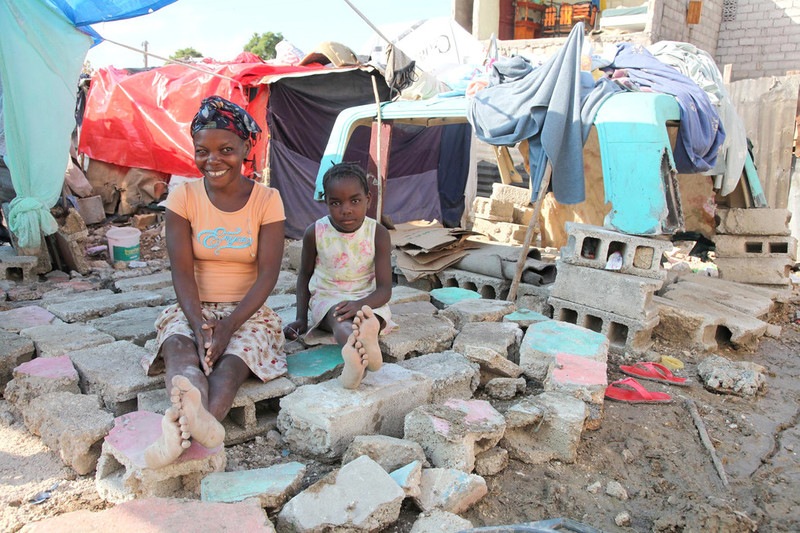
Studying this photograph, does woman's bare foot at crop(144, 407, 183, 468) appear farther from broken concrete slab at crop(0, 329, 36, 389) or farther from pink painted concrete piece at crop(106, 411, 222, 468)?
broken concrete slab at crop(0, 329, 36, 389)

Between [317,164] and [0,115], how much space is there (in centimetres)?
452

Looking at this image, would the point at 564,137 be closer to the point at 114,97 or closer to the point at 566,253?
the point at 566,253

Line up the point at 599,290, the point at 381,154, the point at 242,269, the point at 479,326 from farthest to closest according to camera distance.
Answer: the point at 381,154, the point at 599,290, the point at 479,326, the point at 242,269

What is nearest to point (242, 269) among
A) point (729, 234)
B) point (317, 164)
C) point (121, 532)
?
point (121, 532)

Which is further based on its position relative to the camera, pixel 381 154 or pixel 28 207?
pixel 381 154

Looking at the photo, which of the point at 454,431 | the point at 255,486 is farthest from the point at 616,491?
the point at 255,486

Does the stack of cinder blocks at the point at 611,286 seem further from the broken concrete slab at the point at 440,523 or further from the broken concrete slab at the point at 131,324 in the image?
the broken concrete slab at the point at 131,324

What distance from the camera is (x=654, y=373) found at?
3662 mm

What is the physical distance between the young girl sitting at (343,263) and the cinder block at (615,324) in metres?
1.80

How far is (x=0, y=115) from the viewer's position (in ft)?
18.1

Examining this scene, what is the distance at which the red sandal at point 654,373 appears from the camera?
3582 millimetres

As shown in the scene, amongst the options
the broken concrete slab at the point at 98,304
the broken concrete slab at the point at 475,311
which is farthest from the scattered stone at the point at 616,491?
the broken concrete slab at the point at 98,304

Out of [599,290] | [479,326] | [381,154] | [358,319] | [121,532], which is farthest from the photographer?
[381,154]

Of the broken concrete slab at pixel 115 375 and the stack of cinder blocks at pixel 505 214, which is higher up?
the stack of cinder blocks at pixel 505 214
